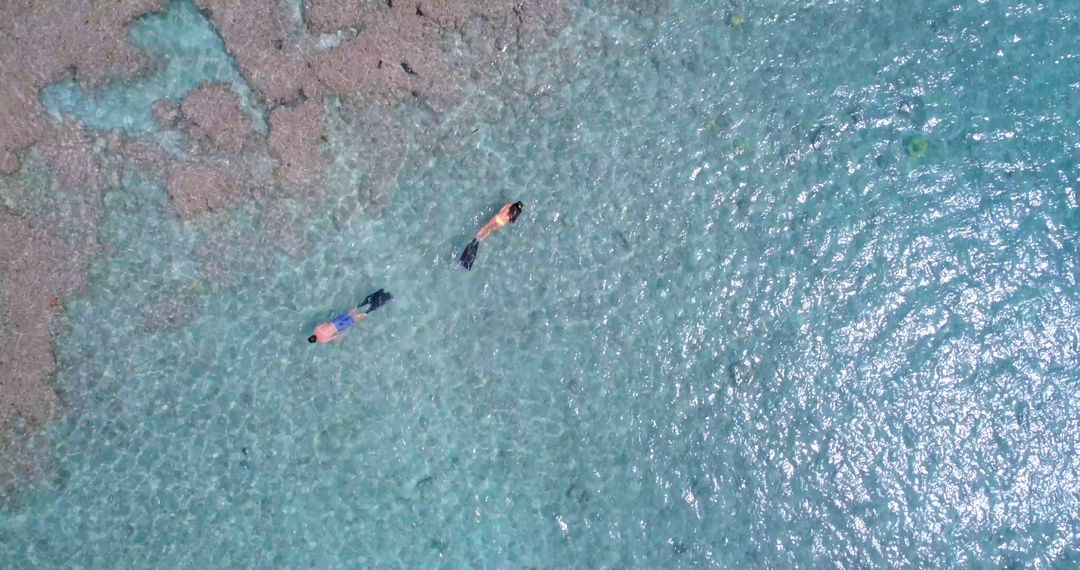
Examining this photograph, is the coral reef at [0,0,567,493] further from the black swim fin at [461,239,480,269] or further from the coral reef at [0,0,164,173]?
the black swim fin at [461,239,480,269]

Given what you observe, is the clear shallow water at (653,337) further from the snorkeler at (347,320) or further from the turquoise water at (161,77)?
the turquoise water at (161,77)

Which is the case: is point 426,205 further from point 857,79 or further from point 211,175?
point 857,79

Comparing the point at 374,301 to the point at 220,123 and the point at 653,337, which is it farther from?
the point at 653,337

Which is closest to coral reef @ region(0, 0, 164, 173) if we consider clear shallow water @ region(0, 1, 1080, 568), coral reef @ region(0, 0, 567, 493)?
coral reef @ region(0, 0, 567, 493)

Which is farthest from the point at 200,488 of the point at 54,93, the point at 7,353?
the point at 54,93

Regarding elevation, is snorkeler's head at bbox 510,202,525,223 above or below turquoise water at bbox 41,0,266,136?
below

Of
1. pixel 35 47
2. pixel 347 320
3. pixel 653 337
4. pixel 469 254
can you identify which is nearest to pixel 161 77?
pixel 35 47

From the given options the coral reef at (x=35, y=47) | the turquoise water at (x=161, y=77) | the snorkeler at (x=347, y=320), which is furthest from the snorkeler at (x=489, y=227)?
the coral reef at (x=35, y=47)
